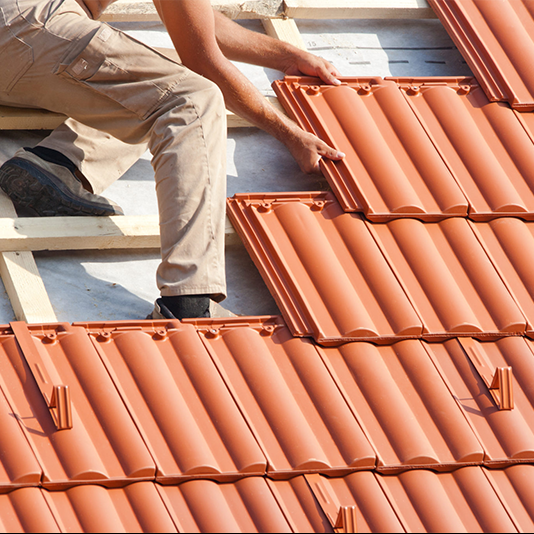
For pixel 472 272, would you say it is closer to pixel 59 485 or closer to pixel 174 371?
pixel 174 371

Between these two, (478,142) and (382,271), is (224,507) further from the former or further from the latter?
(478,142)

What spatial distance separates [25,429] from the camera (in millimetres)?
2182

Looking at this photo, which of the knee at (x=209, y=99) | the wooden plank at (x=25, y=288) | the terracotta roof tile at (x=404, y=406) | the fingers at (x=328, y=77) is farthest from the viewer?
the fingers at (x=328, y=77)

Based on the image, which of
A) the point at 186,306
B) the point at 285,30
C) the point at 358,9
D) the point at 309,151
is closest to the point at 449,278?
the point at 309,151

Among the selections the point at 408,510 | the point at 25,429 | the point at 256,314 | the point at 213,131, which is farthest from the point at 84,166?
the point at 408,510

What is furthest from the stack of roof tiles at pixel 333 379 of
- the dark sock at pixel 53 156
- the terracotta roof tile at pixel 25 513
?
the dark sock at pixel 53 156

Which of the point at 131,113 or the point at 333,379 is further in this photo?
the point at 131,113

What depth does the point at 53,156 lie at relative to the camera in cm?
297

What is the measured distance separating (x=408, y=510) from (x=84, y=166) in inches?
64.7

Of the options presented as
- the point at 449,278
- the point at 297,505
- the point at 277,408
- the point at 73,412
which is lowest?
the point at 297,505

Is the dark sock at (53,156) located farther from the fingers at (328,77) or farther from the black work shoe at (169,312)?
the fingers at (328,77)

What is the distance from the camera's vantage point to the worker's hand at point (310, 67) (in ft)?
10.6

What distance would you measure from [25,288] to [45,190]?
1.39 feet

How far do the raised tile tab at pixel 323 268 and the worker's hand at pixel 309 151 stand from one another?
0.49 ft
